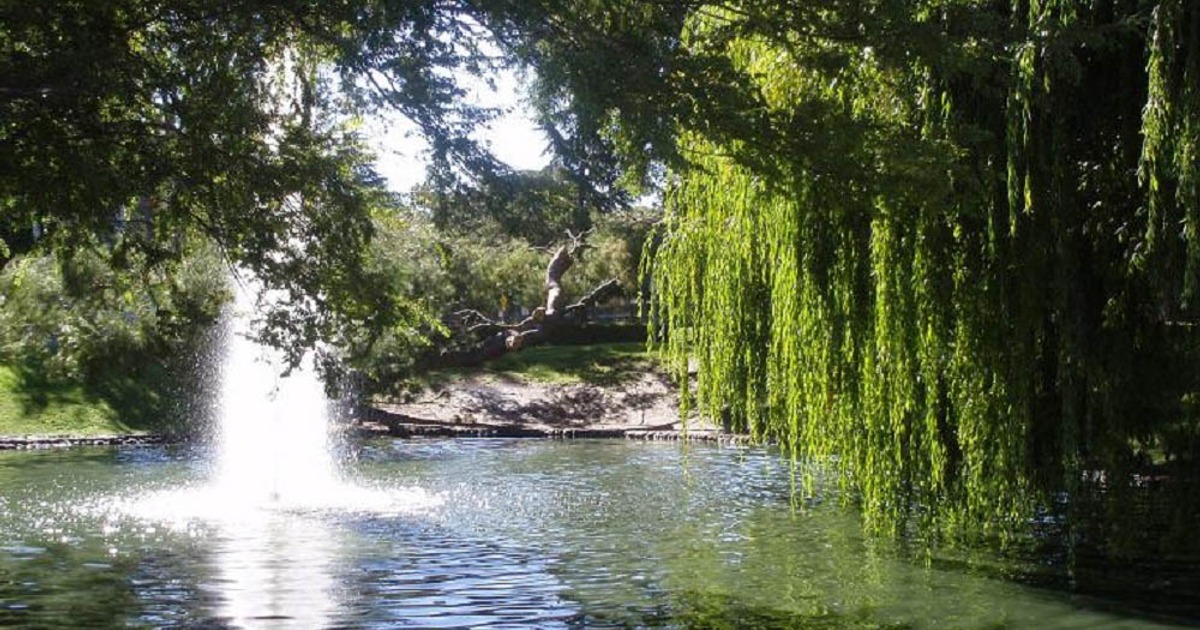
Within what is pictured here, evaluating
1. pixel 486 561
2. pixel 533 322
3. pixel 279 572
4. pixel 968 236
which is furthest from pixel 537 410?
pixel 968 236

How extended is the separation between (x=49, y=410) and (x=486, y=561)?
677 inches

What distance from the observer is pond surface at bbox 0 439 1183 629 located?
337 inches

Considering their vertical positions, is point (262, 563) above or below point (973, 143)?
below

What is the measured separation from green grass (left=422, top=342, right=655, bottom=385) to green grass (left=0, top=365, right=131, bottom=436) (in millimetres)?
6273

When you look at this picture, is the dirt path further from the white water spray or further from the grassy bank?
the grassy bank

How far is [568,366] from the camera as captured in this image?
30.0 meters

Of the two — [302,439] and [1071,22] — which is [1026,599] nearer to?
[1071,22]

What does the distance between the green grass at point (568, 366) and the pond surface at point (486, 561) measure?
1132 cm

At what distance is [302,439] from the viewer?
21484 millimetres

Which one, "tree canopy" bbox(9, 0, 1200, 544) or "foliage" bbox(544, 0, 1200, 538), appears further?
"foliage" bbox(544, 0, 1200, 538)

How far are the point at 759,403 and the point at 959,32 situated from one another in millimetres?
3690

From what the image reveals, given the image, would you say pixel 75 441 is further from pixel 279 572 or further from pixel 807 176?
pixel 807 176

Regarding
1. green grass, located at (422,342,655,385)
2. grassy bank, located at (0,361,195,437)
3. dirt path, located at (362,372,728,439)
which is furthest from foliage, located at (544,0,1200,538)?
green grass, located at (422,342,655,385)

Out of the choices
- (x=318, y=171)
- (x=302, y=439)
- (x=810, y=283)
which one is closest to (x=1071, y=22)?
(x=810, y=283)
